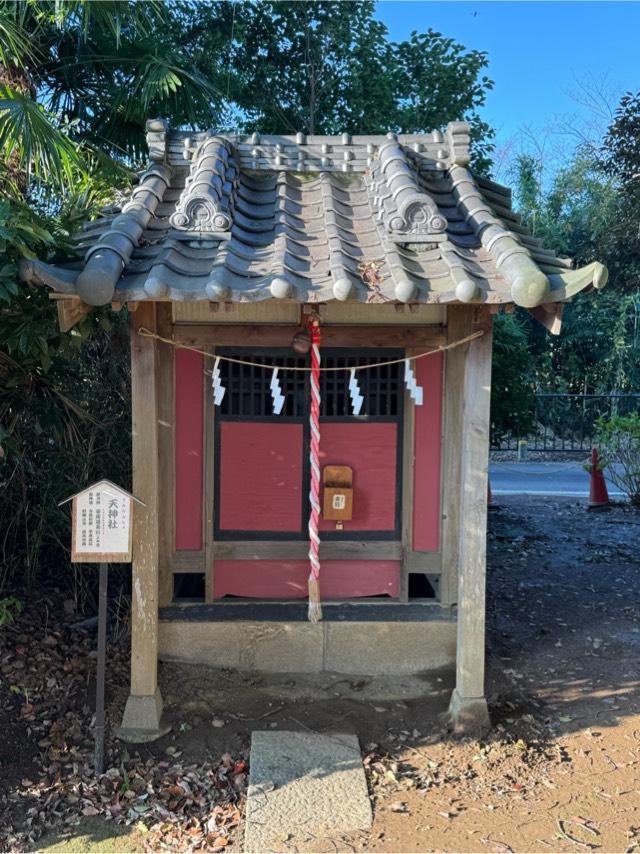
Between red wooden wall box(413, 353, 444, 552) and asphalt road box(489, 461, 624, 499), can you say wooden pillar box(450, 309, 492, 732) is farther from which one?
asphalt road box(489, 461, 624, 499)

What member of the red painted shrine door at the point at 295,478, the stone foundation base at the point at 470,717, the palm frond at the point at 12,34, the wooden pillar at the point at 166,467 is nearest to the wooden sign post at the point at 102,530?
the wooden pillar at the point at 166,467

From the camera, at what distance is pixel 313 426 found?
5.05 metres

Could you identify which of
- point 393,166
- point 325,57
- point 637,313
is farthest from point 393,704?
point 637,313

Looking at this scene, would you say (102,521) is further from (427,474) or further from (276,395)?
(427,474)

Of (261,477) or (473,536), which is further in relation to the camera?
(261,477)

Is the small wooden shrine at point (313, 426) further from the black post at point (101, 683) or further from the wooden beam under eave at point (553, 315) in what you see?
the black post at point (101, 683)

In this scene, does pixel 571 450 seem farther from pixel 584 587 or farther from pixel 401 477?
pixel 401 477

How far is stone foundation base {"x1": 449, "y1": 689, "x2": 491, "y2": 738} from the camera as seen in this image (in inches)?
192

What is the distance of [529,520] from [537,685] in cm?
612

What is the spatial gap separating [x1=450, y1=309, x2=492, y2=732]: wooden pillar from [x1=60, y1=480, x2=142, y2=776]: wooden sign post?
2.20 meters

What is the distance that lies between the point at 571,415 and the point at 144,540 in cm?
1975

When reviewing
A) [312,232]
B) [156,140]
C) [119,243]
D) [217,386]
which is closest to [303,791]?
[217,386]

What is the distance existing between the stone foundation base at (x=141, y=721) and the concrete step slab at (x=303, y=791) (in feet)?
2.13

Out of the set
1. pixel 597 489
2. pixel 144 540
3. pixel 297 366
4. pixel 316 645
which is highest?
pixel 297 366
